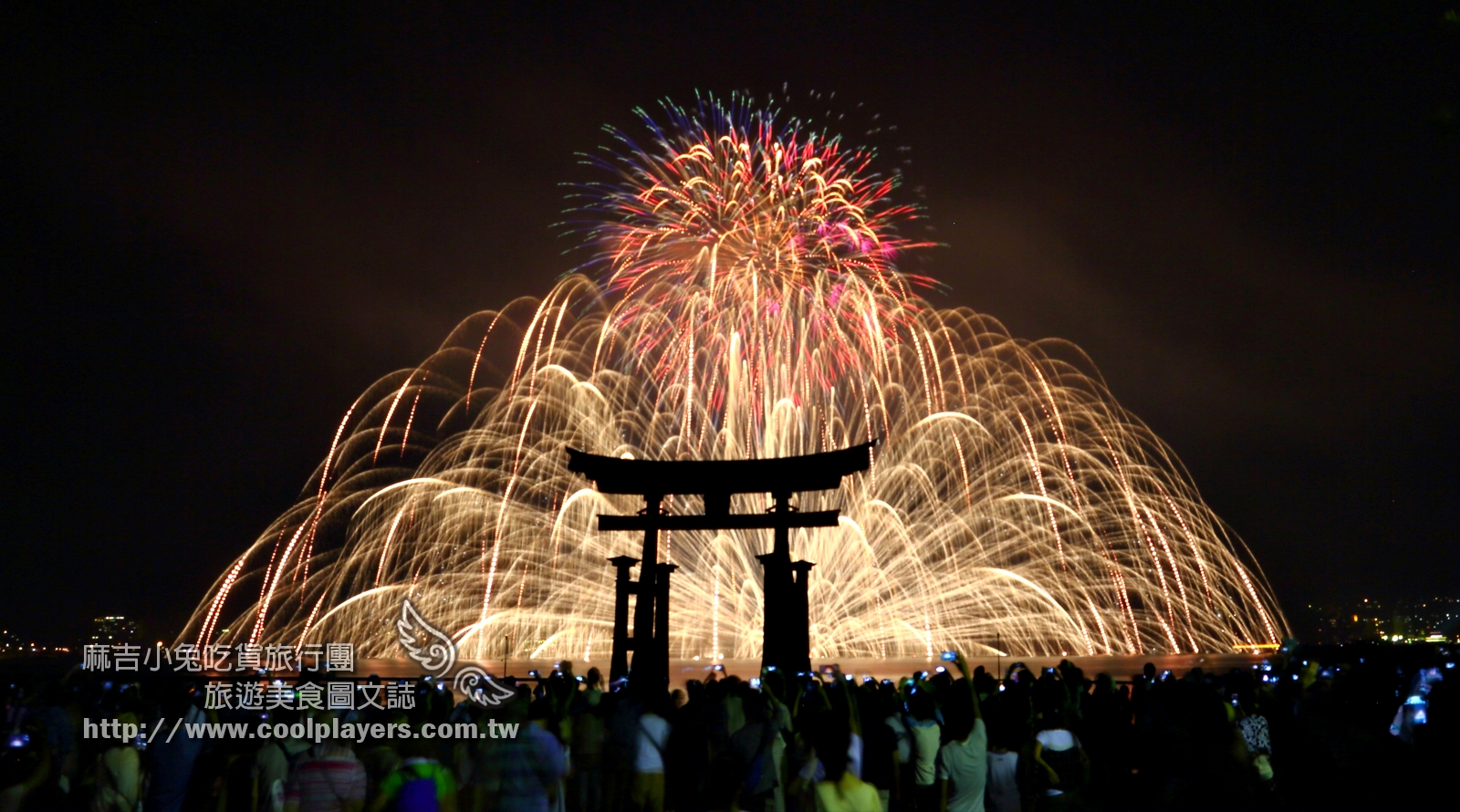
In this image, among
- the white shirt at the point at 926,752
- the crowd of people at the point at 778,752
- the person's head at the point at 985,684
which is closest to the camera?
the crowd of people at the point at 778,752

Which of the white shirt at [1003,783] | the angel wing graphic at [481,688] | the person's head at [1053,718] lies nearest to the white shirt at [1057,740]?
the white shirt at [1003,783]

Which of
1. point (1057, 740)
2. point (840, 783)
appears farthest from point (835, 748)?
point (1057, 740)

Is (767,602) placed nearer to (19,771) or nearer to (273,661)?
(273,661)

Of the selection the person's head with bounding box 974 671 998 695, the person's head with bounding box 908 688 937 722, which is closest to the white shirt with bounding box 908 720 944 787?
the person's head with bounding box 908 688 937 722

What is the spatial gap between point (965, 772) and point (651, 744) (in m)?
3.54

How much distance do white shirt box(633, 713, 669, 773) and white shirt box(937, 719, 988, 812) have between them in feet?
10.8

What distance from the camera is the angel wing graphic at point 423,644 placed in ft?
44.2

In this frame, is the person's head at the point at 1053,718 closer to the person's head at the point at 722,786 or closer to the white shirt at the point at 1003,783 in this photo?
the white shirt at the point at 1003,783

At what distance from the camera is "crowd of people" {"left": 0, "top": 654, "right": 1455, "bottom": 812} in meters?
7.21

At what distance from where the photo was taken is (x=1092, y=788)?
452 inches

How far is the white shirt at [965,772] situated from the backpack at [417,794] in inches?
126

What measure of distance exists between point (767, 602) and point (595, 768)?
32.3ft

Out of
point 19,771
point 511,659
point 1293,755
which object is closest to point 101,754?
point 19,771

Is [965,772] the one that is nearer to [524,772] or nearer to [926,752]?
[926,752]
